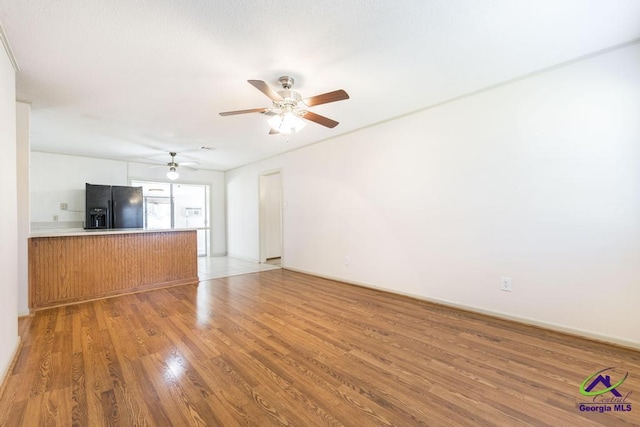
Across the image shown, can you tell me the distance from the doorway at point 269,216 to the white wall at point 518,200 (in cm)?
269

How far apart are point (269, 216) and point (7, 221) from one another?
4.94m

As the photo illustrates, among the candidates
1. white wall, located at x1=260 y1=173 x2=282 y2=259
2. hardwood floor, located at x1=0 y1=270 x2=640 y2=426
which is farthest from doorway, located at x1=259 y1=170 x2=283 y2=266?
hardwood floor, located at x1=0 y1=270 x2=640 y2=426

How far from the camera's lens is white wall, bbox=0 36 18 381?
191cm

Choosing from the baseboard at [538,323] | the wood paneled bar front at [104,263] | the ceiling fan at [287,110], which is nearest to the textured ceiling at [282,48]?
the ceiling fan at [287,110]

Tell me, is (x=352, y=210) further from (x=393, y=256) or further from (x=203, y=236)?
(x=203, y=236)

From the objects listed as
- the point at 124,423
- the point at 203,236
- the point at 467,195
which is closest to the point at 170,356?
the point at 124,423

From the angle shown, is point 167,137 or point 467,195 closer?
point 467,195

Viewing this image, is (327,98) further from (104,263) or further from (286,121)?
(104,263)

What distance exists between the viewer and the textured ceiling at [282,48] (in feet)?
5.91

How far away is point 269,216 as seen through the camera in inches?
270

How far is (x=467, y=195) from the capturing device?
10.3 feet

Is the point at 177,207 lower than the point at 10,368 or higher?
higher

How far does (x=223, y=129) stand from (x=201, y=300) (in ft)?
8.43

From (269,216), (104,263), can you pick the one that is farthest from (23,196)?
(269,216)
